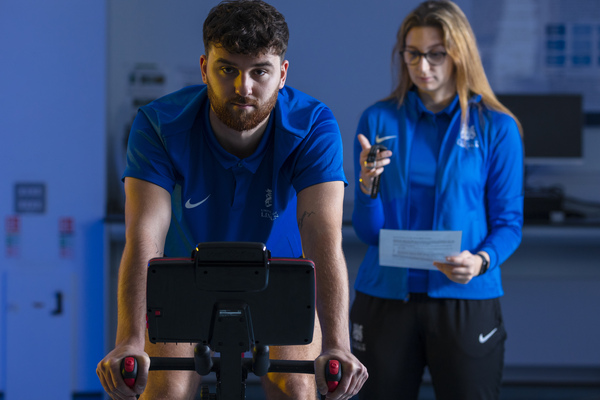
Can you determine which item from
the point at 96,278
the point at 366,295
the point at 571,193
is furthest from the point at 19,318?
the point at 571,193

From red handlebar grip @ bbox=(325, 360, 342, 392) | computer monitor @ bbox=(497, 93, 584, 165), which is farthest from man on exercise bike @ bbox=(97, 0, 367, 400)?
computer monitor @ bbox=(497, 93, 584, 165)

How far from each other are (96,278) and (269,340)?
2638 mm

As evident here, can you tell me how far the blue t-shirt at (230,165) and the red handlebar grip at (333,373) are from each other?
538mm

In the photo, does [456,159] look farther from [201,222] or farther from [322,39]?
[322,39]

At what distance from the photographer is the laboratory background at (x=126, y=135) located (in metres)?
3.29

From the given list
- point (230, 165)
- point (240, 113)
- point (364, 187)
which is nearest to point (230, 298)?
point (240, 113)

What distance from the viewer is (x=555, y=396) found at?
3514mm

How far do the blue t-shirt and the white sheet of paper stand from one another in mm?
448

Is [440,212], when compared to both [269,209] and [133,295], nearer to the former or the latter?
[269,209]

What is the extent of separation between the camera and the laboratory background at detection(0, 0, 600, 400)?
3.29 m

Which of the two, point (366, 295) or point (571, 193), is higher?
point (571, 193)

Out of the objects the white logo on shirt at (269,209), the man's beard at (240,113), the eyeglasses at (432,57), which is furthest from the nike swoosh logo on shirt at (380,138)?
the man's beard at (240,113)

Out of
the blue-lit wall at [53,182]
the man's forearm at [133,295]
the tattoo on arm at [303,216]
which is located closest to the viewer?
the man's forearm at [133,295]

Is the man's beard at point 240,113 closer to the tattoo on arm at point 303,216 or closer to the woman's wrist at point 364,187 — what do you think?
the tattoo on arm at point 303,216
